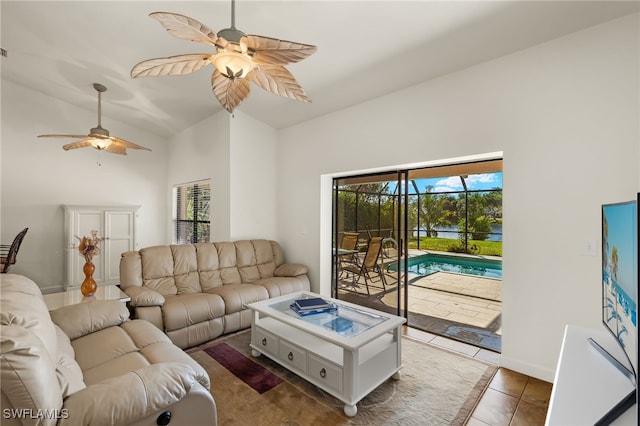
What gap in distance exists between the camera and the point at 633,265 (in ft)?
3.02

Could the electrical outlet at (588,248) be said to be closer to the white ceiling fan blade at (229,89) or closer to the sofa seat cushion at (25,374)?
the white ceiling fan blade at (229,89)

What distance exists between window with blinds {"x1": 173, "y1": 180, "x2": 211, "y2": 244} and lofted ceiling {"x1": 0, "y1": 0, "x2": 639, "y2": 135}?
1.68m

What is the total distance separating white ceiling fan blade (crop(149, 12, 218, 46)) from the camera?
126 cm

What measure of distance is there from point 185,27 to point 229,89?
56 cm

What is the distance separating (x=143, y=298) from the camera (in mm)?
2566

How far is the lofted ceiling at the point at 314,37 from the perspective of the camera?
207 centimetres

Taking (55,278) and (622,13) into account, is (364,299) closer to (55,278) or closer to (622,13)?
(622,13)

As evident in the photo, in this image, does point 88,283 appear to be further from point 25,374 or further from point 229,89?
point 229,89

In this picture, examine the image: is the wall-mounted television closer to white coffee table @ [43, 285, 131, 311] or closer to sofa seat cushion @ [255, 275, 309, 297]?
sofa seat cushion @ [255, 275, 309, 297]

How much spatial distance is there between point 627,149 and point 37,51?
586 centimetres

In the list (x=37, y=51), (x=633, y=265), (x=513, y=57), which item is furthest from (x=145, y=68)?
(x=37, y=51)

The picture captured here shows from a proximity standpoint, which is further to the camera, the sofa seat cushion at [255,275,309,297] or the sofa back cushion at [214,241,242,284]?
the sofa back cushion at [214,241,242,284]

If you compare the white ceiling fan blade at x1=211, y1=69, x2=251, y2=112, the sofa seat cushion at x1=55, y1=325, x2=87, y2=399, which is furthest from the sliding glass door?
the sofa seat cushion at x1=55, y1=325, x2=87, y2=399

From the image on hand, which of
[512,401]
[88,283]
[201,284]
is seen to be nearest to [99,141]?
[88,283]
